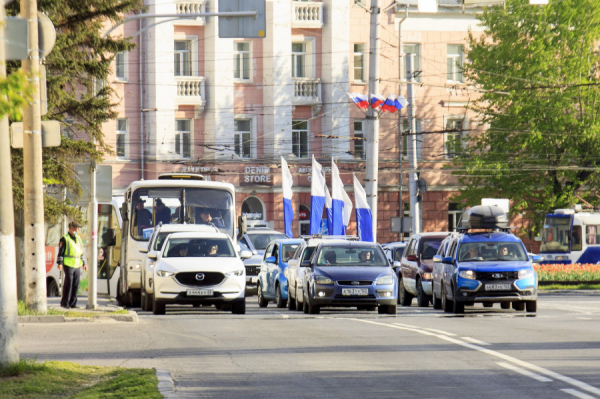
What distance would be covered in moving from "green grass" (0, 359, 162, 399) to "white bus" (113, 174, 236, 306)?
1543cm

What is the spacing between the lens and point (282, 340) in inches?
639

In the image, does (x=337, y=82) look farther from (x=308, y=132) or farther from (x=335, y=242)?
(x=335, y=242)

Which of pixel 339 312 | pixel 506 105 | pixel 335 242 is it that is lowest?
pixel 339 312

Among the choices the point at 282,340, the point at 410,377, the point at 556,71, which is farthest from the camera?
the point at 556,71

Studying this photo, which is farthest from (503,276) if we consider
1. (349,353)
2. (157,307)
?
(349,353)

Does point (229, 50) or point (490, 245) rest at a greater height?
point (229, 50)

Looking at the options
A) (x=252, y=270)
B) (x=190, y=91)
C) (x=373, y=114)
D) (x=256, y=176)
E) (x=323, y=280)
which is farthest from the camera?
(x=256, y=176)

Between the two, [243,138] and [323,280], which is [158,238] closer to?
[323,280]

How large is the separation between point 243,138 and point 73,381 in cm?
4409

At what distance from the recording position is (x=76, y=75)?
82.0 feet

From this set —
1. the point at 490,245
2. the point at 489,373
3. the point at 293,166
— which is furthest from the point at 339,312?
the point at 293,166

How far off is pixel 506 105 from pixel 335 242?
32.4 meters

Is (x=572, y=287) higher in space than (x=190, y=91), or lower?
lower

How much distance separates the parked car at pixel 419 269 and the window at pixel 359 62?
91.3 feet
